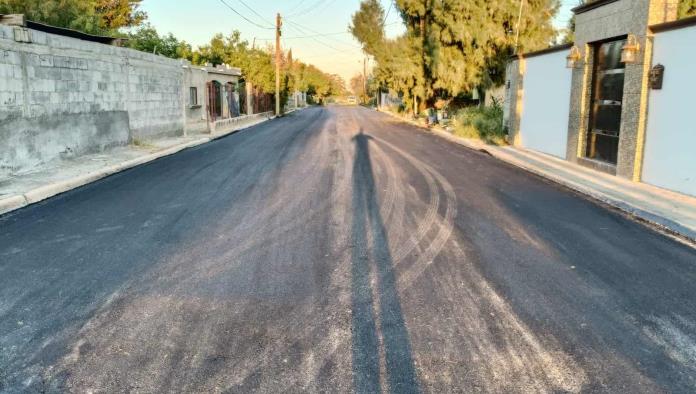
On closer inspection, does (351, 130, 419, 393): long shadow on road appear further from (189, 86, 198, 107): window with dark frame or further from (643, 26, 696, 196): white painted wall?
(189, 86, 198, 107): window with dark frame

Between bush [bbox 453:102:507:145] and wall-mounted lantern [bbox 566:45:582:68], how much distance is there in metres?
5.96

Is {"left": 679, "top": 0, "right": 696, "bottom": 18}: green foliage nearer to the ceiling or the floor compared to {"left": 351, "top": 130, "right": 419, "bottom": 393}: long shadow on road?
nearer to the ceiling

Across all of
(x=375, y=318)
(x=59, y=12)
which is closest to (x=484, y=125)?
(x=375, y=318)

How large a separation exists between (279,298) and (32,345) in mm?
1950

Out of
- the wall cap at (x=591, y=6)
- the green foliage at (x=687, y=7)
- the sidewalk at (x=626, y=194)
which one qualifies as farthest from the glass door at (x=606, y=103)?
the green foliage at (x=687, y=7)

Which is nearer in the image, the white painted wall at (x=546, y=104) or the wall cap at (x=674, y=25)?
the wall cap at (x=674, y=25)

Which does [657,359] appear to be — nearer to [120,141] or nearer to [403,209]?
[403,209]

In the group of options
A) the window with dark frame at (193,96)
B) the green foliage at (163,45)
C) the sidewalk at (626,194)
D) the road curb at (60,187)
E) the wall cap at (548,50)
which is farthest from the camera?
the green foliage at (163,45)

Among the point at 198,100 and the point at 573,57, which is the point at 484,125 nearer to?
the point at 573,57

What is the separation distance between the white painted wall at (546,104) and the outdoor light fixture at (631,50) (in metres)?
4.05

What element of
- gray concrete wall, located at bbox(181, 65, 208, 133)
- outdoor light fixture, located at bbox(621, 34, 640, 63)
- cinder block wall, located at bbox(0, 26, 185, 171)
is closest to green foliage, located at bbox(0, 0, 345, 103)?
gray concrete wall, located at bbox(181, 65, 208, 133)

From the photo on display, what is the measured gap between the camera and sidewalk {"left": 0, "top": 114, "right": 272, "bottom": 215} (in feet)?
30.7

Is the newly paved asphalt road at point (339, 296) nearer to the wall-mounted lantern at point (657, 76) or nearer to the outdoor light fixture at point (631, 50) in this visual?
the wall-mounted lantern at point (657, 76)

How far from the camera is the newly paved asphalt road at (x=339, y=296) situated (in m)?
3.71
